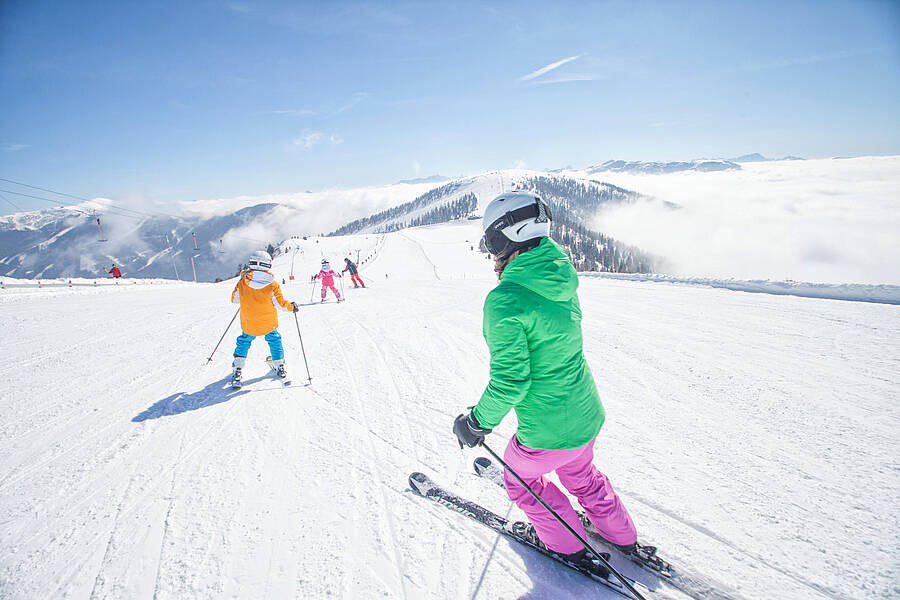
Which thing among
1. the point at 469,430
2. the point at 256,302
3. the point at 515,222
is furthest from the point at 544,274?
the point at 256,302

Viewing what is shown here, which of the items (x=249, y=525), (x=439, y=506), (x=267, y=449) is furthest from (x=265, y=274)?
(x=439, y=506)

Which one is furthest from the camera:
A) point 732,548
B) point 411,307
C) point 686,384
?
point 411,307

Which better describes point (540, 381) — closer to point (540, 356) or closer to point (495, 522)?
point (540, 356)

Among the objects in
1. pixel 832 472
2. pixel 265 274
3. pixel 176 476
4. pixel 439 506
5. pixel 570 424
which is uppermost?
pixel 265 274

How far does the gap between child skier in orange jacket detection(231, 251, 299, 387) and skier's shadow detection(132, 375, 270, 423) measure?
0.19 m

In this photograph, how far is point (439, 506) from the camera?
2.99 m

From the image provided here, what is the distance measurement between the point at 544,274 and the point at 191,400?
5.50m

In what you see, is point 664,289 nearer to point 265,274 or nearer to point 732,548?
point 732,548

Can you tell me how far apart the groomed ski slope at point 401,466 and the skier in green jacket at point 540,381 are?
483mm

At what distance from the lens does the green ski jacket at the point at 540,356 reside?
1.97 meters

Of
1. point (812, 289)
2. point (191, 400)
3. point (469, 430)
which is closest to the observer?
point (469, 430)

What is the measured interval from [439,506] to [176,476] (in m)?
2.62

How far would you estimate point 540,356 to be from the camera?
2.09m

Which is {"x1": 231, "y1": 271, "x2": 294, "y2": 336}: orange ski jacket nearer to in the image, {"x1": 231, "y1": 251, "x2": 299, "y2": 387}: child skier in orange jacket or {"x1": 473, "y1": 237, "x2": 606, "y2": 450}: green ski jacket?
{"x1": 231, "y1": 251, "x2": 299, "y2": 387}: child skier in orange jacket
